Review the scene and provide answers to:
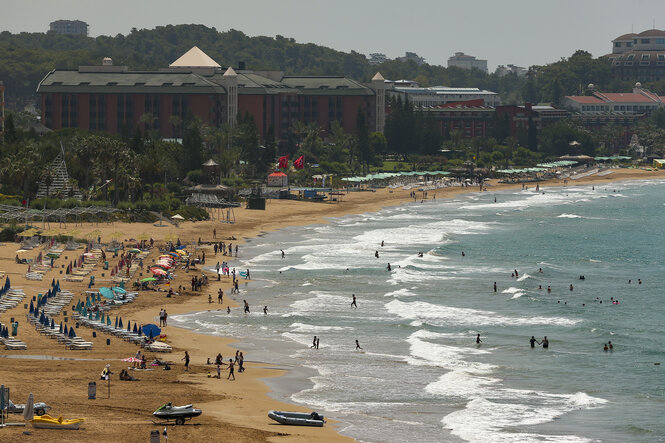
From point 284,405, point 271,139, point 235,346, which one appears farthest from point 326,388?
point 271,139

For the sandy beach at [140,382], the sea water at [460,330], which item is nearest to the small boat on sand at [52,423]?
the sandy beach at [140,382]

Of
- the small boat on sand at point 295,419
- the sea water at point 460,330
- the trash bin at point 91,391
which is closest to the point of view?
the small boat on sand at point 295,419

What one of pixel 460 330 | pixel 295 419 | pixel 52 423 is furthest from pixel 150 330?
pixel 460 330

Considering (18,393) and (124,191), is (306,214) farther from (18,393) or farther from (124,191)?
(18,393)

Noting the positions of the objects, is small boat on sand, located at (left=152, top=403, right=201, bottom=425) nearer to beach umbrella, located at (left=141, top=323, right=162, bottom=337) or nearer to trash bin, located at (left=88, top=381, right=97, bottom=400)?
trash bin, located at (left=88, top=381, right=97, bottom=400)

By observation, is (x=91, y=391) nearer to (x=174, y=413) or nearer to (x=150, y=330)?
(x=174, y=413)

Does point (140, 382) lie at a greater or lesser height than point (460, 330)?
greater

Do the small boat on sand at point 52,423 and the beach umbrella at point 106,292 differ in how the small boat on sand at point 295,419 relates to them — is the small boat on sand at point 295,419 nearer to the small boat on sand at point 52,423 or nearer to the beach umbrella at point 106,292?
the small boat on sand at point 52,423
